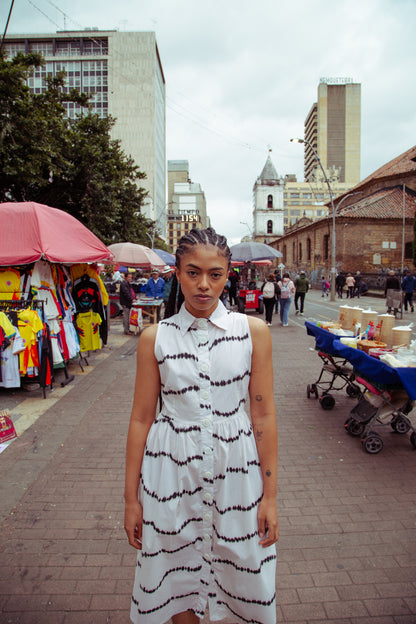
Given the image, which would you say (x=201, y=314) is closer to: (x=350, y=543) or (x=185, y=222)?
(x=350, y=543)

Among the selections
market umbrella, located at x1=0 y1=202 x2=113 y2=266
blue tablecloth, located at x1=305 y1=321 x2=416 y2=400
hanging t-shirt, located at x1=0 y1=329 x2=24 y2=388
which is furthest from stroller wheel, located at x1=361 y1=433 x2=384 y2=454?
market umbrella, located at x1=0 y1=202 x2=113 y2=266

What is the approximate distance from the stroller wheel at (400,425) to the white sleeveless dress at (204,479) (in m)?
3.59

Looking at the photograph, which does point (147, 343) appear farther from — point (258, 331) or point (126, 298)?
point (126, 298)

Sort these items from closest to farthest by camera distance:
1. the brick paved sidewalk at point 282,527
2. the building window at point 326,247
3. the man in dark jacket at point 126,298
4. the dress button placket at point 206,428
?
the dress button placket at point 206,428 → the brick paved sidewalk at point 282,527 → the man in dark jacket at point 126,298 → the building window at point 326,247

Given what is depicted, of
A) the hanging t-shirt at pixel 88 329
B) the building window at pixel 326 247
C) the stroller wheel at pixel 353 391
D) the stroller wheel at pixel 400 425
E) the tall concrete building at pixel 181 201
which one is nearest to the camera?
the stroller wheel at pixel 400 425

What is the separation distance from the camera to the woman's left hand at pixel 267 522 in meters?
1.58

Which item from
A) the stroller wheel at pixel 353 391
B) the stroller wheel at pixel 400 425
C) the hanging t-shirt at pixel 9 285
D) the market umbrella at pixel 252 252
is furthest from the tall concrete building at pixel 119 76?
the stroller wheel at pixel 400 425

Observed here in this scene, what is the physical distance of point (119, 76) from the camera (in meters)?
80.0

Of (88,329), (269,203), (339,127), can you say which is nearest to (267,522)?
(88,329)

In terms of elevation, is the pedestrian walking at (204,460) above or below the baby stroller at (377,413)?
above

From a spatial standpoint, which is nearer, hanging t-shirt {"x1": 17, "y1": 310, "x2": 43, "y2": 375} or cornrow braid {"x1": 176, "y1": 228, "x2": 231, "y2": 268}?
cornrow braid {"x1": 176, "y1": 228, "x2": 231, "y2": 268}

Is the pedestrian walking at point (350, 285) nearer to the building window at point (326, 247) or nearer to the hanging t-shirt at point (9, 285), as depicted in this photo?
the building window at point (326, 247)

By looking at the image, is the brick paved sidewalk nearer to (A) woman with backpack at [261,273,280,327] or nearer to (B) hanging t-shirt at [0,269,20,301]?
(B) hanging t-shirt at [0,269,20,301]

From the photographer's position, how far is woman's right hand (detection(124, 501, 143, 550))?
1626 millimetres
